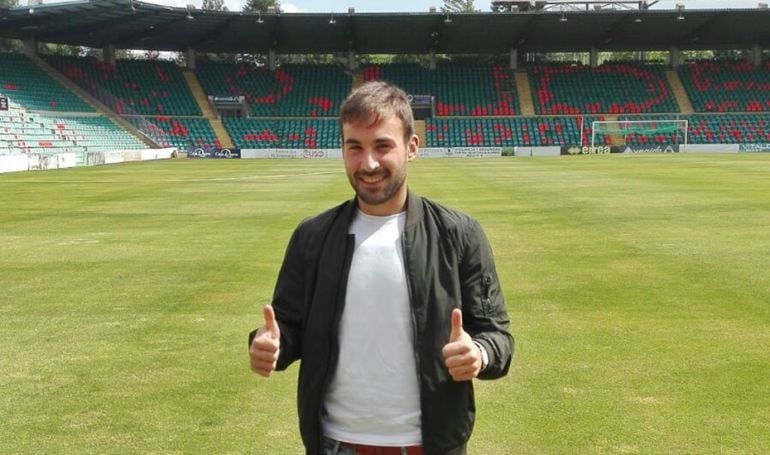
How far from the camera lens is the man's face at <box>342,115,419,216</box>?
9.84ft

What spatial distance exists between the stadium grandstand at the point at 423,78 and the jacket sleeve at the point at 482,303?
59540mm

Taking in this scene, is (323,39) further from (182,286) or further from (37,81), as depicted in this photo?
(182,286)

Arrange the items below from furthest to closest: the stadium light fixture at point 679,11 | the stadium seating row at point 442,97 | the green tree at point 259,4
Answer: the green tree at point 259,4
the stadium seating row at point 442,97
the stadium light fixture at point 679,11

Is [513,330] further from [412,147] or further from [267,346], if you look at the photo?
[267,346]

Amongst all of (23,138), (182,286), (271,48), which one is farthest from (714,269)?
(271,48)

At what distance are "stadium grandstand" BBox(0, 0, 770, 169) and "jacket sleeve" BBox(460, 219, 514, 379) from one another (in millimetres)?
59540

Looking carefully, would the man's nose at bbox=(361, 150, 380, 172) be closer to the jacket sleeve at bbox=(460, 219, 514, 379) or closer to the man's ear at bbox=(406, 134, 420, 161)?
the man's ear at bbox=(406, 134, 420, 161)

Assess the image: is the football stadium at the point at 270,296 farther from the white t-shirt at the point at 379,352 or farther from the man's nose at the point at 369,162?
the man's nose at the point at 369,162

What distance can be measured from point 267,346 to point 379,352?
423 mm

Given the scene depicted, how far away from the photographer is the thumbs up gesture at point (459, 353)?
2797 millimetres

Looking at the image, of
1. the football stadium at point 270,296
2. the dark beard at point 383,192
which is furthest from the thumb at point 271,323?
the football stadium at point 270,296

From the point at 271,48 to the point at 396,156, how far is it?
75.7 metres

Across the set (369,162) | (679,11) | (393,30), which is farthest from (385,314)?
(679,11)

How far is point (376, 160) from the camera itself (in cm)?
300
